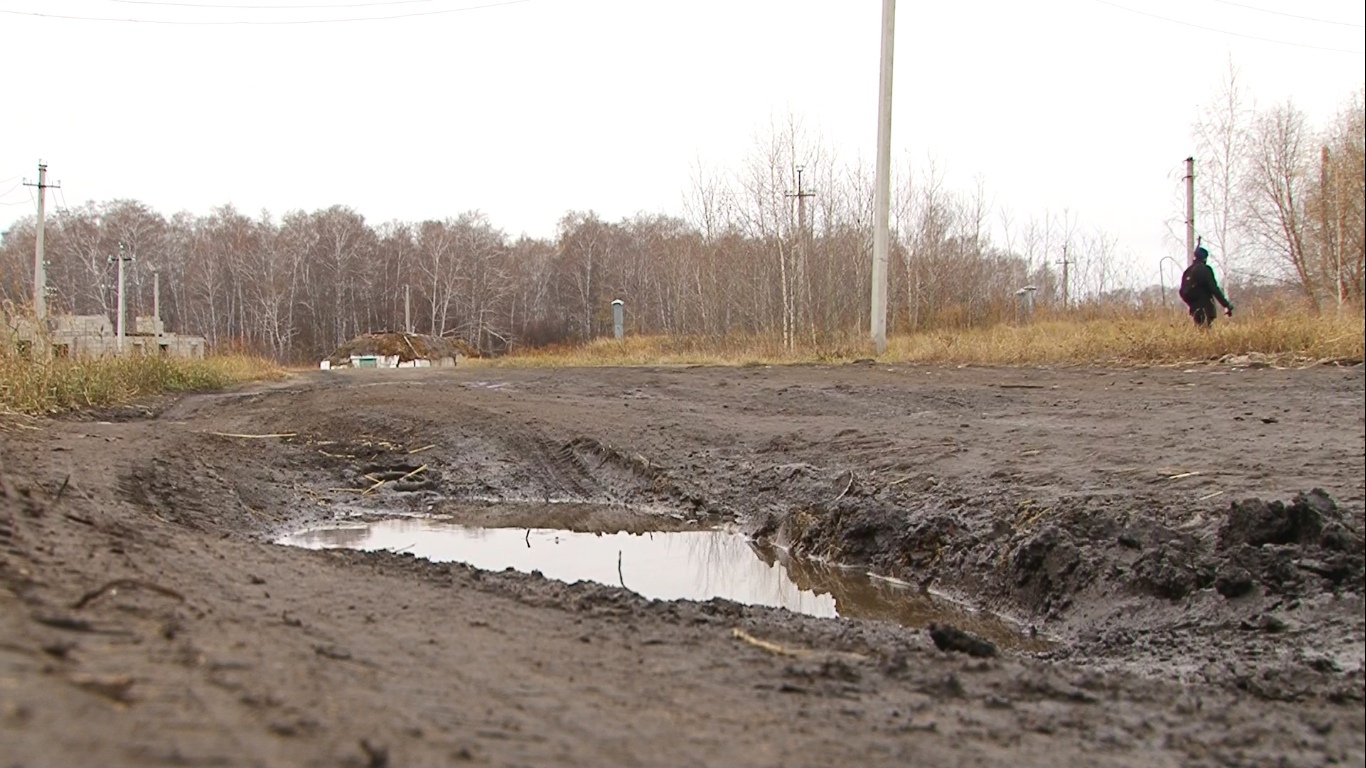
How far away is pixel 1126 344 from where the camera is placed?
37.6ft

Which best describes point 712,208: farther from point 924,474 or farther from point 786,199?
point 924,474

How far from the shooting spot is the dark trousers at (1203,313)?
11.7m

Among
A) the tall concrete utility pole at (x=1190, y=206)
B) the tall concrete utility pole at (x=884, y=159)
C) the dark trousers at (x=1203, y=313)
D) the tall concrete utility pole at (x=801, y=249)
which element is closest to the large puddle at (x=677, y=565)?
the dark trousers at (x=1203, y=313)

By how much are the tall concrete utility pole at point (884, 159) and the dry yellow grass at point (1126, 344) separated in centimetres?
142

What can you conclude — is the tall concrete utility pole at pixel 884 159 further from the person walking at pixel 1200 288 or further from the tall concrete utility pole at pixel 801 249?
the tall concrete utility pole at pixel 801 249

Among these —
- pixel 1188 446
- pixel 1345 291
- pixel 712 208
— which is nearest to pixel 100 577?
pixel 1345 291

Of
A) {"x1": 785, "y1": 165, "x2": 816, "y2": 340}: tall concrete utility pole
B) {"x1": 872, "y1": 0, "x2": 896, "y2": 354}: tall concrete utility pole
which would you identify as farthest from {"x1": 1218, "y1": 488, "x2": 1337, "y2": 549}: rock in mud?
{"x1": 785, "y1": 165, "x2": 816, "y2": 340}: tall concrete utility pole

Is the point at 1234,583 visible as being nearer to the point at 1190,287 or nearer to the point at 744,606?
the point at 744,606

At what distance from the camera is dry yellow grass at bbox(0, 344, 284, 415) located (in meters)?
8.82

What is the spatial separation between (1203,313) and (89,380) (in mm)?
12900

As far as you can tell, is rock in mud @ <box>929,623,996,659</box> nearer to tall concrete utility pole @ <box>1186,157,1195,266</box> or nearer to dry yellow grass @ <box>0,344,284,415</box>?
dry yellow grass @ <box>0,344,284,415</box>

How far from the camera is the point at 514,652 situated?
2.64 m

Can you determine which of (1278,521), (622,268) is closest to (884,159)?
(1278,521)

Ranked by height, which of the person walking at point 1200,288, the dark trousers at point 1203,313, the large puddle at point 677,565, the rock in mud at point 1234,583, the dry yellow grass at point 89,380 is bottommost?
the large puddle at point 677,565
